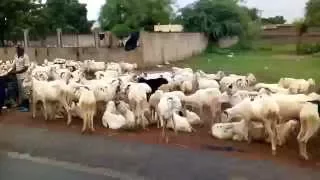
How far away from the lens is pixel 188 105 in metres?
14.0

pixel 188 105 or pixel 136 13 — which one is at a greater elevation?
pixel 136 13

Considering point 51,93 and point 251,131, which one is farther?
point 51,93

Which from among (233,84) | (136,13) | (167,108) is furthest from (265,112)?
(136,13)

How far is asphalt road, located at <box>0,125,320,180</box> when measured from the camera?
909 centimetres

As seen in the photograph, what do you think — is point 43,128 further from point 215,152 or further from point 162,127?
point 215,152

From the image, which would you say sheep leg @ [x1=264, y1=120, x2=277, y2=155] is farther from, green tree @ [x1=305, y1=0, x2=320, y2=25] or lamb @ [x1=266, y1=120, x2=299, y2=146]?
green tree @ [x1=305, y1=0, x2=320, y2=25]

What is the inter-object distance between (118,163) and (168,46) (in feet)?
88.5

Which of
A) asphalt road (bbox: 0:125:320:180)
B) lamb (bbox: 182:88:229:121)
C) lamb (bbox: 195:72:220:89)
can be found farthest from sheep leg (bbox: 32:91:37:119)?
lamb (bbox: 195:72:220:89)

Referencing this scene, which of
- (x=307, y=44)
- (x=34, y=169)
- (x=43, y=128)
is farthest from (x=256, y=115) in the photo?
(x=307, y=44)

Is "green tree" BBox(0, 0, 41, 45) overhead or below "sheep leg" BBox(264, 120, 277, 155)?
overhead

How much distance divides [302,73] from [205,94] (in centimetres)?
1401

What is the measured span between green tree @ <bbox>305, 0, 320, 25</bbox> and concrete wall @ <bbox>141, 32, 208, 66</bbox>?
9349mm

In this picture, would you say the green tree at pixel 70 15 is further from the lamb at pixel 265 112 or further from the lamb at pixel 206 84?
the lamb at pixel 265 112

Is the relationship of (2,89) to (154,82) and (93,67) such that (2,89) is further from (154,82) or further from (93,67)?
(93,67)
